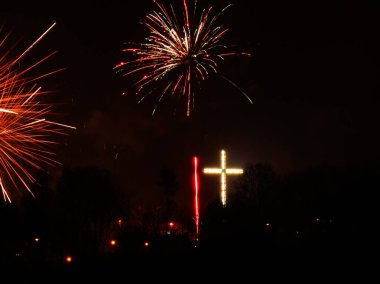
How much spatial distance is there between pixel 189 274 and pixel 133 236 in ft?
61.8

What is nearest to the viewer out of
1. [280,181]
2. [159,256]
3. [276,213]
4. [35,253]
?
[159,256]

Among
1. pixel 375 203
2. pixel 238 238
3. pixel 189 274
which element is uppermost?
pixel 375 203

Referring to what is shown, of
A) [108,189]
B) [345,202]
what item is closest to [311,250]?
[345,202]

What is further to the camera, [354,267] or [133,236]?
[133,236]

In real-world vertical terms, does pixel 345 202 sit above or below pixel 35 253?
above

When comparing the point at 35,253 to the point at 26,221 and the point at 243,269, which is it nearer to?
the point at 26,221

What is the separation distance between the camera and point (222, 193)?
36.5m

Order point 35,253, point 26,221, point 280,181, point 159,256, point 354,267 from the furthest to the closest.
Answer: point 280,181 → point 26,221 → point 35,253 → point 159,256 → point 354,267

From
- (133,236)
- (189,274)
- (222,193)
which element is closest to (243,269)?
(189,274)

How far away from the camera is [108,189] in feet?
134

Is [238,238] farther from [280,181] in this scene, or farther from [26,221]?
[280,181]

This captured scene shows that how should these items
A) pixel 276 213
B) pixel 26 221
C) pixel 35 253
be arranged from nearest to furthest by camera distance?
pixel 35 253 < pixel 26 221 < pixel 276 213

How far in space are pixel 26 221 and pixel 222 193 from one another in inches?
577

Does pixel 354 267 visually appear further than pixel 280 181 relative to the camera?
No
